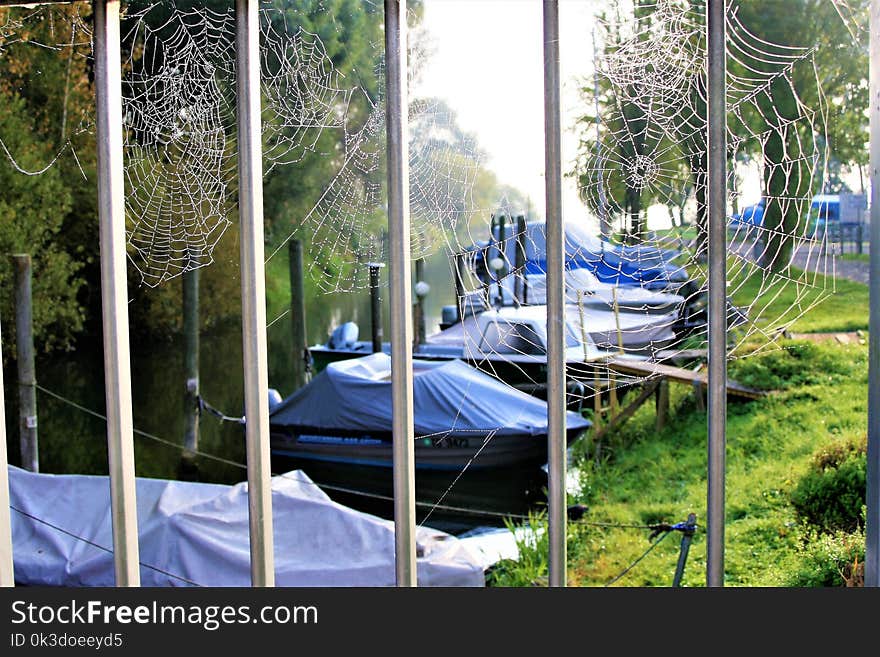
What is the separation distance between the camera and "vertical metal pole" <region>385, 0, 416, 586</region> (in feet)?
1.75

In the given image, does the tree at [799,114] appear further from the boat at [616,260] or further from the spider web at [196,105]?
the spider web at [196,105]

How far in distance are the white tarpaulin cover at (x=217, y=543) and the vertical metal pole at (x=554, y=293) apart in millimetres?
1935

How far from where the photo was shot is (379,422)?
3986 mm

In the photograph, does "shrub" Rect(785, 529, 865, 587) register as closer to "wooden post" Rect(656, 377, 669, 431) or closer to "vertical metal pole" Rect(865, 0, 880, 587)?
"wooden post" Rect(656, 377, 669, 431)

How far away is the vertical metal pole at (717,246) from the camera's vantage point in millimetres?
503

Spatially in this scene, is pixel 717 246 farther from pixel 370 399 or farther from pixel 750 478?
pixel 750 478

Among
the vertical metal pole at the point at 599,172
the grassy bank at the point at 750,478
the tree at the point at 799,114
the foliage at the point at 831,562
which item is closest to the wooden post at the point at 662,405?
the grassy bank at the point at 750,478

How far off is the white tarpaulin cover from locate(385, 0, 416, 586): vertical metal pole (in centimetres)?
190

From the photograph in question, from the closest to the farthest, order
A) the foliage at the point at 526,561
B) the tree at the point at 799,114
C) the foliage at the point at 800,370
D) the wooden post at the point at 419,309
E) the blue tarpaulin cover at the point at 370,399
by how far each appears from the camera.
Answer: the tree at the point at 799,114, the foliage at the point at 526,561, the blue tarpaulin cover at the point at 370,399, the wooden post at the point at 419,309, the foliage at the point at 800,370

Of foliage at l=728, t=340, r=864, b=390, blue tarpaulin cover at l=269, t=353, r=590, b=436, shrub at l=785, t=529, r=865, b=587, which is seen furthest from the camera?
foliage at l=728, t=340, r=864, b=390

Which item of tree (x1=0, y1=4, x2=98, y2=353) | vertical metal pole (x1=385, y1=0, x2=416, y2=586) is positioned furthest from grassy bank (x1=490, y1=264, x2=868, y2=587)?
vertical metal pole (x1=385, y1=0, x2=416, y2=586)
